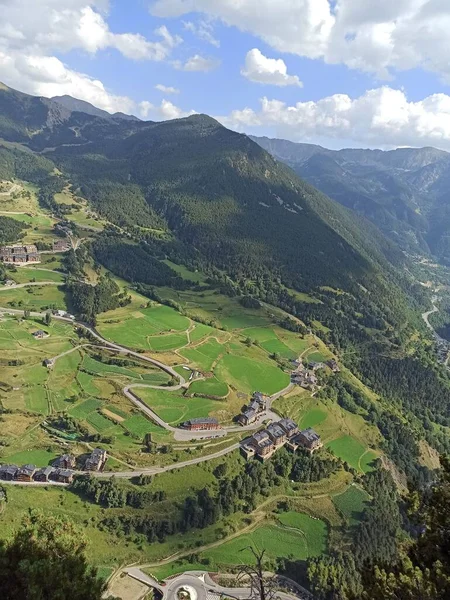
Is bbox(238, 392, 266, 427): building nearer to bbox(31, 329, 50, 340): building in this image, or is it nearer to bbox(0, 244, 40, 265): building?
bbox(31, 329, 50, 340): building

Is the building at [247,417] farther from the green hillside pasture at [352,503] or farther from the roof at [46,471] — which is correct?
the roof at [46,471]

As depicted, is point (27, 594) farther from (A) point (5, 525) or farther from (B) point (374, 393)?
(B) point (374, 393)

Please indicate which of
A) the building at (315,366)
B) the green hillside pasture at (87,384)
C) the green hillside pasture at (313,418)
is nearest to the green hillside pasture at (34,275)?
the green hillside pasture at (87,384)

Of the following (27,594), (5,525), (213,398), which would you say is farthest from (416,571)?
(213,398)

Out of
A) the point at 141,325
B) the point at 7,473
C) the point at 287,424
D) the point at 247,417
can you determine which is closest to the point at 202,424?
the point at 247,417

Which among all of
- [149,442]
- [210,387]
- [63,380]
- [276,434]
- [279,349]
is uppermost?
[279,349]

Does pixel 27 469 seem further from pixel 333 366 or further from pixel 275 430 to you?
pixel 333 366

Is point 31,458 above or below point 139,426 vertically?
below
